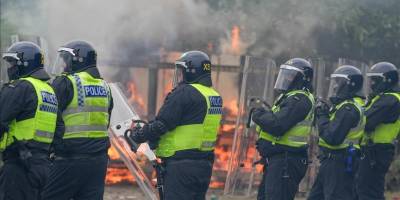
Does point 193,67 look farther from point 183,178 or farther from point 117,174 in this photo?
point 117,174

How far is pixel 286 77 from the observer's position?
9742mm

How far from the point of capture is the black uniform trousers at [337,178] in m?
9.94

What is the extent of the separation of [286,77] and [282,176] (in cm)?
123

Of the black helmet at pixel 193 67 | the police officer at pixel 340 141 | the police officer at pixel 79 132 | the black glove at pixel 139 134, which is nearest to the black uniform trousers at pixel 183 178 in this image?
the black glove at pixel 139 134

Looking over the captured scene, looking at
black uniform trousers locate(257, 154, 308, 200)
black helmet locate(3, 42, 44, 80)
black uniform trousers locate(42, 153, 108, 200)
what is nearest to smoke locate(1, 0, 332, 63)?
black uniform trousers locate(257, 154, 308, 200)

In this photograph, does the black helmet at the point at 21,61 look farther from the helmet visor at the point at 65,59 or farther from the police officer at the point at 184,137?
the police officer at the point at 184,137

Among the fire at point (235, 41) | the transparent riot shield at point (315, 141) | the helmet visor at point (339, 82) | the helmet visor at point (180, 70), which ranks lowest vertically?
the transparent riot shield at point (315, 141)

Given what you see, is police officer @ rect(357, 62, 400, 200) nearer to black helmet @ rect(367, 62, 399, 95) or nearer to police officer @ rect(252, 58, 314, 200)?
black helmet @ rect(367, 62, 399, 95)

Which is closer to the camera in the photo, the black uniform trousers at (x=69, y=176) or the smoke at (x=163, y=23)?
the black uniform trousers at (x=69, y=176)

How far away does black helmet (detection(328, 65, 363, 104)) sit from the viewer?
33.5 ft

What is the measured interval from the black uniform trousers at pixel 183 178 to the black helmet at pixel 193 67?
0.88 metres

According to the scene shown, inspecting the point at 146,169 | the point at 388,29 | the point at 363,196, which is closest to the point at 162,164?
the point at 363,196

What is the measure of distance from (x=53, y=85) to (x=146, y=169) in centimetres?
717

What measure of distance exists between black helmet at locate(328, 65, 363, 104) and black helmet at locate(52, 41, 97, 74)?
11.7 ft
